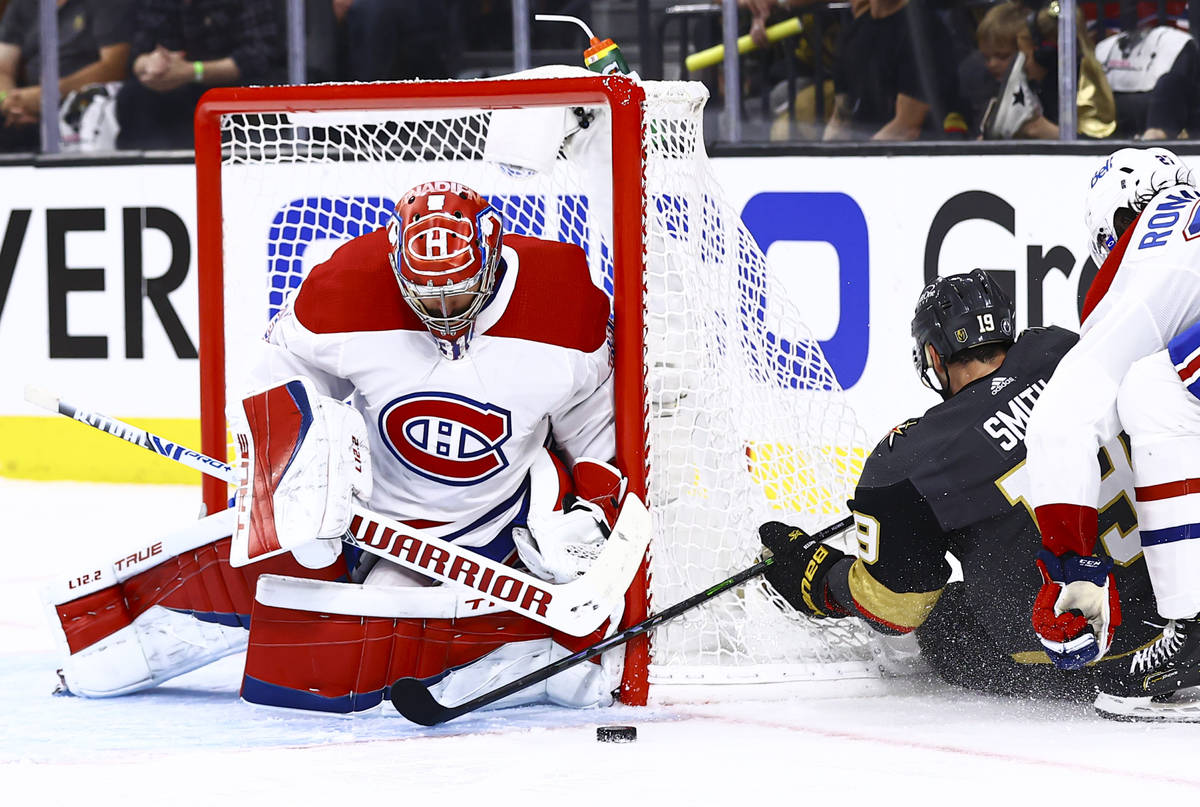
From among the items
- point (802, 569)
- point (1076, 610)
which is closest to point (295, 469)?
point (802, 569)

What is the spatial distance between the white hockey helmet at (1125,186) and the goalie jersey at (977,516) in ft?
0.63

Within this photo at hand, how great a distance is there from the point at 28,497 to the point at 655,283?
9.29ft

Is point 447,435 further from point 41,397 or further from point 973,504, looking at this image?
point 973,504

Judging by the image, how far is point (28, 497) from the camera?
16.3 feet

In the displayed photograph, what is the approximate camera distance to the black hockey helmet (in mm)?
Result: 2541

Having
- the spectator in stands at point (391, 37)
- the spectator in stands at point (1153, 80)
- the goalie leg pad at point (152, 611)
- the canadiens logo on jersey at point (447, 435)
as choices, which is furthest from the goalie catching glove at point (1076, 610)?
the spectator in stands at point (391, 37)

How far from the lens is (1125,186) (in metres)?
2.58

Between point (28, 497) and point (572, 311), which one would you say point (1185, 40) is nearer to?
point (572, 311)

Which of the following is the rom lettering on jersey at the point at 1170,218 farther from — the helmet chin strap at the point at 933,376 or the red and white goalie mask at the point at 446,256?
the red and white goalie mask at the point at 446,256

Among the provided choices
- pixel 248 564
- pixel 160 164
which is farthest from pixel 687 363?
pixel 160 164

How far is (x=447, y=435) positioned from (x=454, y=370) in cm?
10

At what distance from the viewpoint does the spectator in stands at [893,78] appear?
4613 millimetres

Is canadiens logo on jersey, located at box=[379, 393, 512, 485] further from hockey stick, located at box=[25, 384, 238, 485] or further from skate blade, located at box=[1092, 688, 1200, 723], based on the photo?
skate blade, located at box=[1092, 688, 1200, 723]

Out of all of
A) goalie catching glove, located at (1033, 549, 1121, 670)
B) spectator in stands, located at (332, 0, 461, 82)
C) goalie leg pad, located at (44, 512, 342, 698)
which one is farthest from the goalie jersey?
spectator in stands, located at (332, 0, 461, 82)
